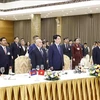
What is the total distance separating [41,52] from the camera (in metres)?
6.13

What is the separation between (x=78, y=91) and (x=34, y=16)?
14743 millimetres

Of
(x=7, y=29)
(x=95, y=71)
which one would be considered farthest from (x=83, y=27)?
(x=95, y=71)

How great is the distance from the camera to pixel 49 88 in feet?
13.7

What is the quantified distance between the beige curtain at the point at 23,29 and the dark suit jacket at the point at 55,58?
1742 cm

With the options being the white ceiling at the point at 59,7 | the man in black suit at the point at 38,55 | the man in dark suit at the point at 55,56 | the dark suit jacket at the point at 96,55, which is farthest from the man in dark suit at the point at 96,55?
the white ceiling at the point at 59,7

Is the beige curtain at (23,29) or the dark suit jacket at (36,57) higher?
the beige curtain at (23,29)

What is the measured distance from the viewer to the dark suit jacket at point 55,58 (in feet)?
20.1

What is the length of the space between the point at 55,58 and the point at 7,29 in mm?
18990

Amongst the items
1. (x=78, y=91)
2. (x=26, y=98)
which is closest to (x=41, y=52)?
(x=78, y=91)

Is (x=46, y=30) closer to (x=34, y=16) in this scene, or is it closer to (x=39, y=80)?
(x=34, y=16)

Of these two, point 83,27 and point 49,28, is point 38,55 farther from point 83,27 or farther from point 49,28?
point 49,28

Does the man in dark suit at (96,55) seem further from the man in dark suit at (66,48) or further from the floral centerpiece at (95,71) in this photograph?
the floral centerpiece at (95,71)

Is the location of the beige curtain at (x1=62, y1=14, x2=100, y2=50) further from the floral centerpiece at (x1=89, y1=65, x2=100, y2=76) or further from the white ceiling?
the floral centerpiece at (x1=89, y1=65, x2=100, y2=76)

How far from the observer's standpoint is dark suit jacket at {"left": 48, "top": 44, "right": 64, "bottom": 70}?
614 centimetres
